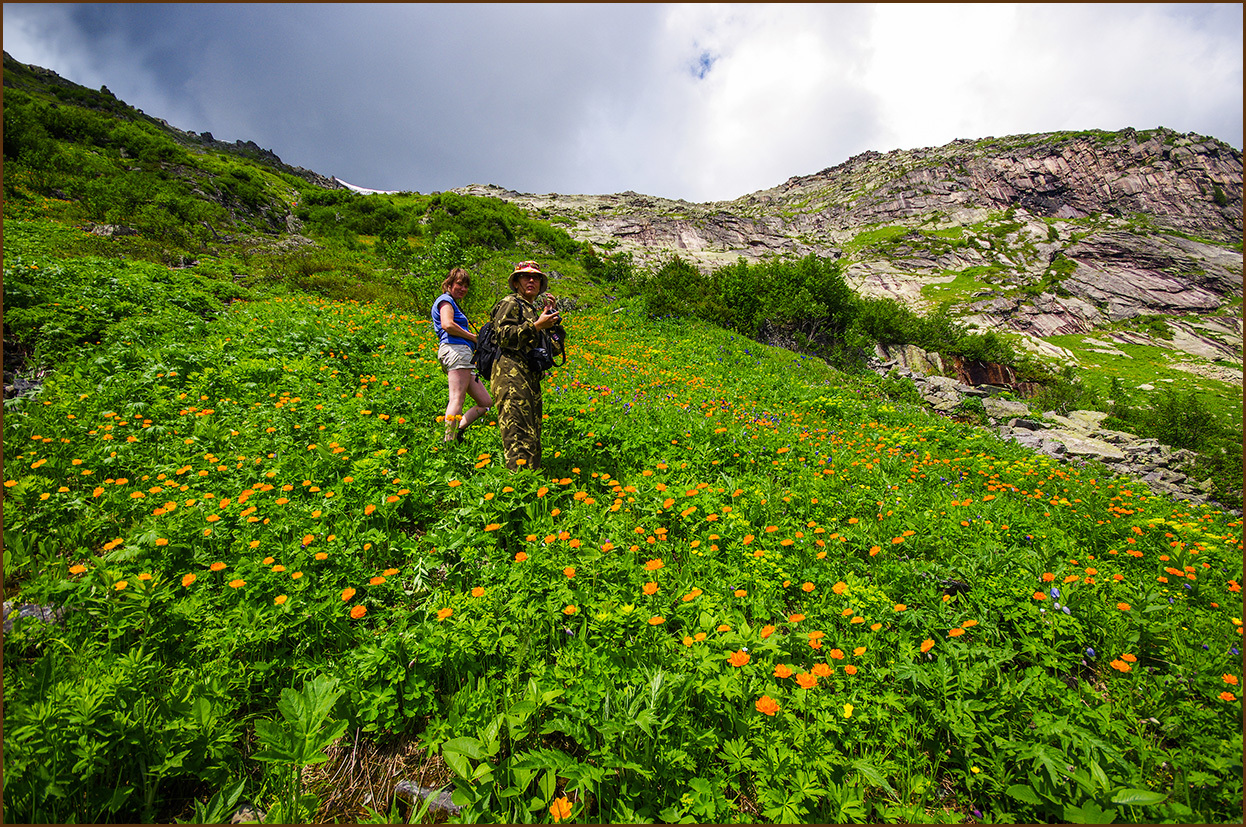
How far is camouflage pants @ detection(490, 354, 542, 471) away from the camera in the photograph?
4.55 metres

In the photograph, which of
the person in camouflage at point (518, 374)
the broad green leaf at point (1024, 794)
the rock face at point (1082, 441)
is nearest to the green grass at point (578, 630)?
the broad green leaf at point (1024, 794)

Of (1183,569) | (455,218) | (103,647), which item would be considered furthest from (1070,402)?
(455,218)

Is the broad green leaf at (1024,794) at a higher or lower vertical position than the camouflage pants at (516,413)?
lower

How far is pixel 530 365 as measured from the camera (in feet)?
15.7

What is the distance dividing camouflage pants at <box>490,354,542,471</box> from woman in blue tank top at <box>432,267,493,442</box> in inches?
44.3

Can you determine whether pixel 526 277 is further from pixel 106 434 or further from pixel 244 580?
pixel 106 434

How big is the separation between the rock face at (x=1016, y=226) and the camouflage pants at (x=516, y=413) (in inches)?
3132

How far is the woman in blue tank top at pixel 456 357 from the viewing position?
549cm

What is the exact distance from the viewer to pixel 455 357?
5.56 metres

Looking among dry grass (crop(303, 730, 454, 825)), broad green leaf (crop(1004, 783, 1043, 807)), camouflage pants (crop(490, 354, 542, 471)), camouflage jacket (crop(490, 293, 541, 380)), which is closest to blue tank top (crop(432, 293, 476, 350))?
camouflage jacket (crop(490, 293, 541, 380))

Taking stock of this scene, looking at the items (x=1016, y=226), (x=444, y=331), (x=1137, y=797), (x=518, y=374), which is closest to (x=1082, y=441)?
(x=1137, y=797)

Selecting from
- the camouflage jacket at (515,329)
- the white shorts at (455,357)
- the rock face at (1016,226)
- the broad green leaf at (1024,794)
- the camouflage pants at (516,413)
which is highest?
the rock face at (1016,226)

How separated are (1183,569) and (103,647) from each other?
839 centimetres

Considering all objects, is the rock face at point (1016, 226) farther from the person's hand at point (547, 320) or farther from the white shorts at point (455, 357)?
the person's hand at point (547, 320)
